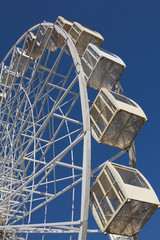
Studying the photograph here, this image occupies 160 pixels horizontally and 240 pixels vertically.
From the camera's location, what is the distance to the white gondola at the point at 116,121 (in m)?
8.70

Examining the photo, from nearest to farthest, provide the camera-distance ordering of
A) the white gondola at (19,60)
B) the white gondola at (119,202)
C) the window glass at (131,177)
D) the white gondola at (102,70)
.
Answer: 1. the white gondola at (119,202)
2. the window glass at (131,177)
3. the white gondola at (102,70)
4. the white gondola at (19,60)

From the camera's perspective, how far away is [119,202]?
7.46 m

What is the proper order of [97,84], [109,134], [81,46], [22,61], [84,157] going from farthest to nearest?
[22,61], [81,46], [97,84], [109,134], [84,157]

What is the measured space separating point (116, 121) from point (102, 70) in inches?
95.5

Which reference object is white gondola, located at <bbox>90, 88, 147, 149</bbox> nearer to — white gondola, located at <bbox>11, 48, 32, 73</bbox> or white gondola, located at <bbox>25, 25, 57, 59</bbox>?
white gondola, located at <bbox>25, 25, 57, 59</bbox>

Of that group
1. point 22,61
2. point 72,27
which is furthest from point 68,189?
point 22,61

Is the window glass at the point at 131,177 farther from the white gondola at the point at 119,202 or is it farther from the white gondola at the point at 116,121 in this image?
the white gondola at the point at 116,121

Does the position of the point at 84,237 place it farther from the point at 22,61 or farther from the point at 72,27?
the point at 22,61

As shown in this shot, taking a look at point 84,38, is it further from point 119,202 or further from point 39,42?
point 119,202

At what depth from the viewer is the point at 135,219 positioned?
7.89 m

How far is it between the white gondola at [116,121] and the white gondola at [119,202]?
2.87 ft

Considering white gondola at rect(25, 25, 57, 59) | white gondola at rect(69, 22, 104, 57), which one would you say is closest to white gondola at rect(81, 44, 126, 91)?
white gondola at rect(69, 22, 104, 57)

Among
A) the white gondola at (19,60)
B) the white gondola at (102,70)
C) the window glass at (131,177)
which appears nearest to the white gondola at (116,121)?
the window glass at (131,177)

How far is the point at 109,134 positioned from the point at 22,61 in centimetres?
837
